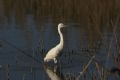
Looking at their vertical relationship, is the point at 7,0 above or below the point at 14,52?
above

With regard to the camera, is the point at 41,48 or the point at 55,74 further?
the point at 41,48

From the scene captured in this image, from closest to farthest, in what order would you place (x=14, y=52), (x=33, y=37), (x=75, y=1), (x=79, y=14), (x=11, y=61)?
(x=11, y=61)
(x=14, y=52)
(x=33, y=37)
(x=79, y=14)
(x=75, y=1)

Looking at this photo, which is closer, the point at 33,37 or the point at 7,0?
the point at 33,37

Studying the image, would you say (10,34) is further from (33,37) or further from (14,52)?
(14,52)

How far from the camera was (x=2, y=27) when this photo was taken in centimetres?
1340

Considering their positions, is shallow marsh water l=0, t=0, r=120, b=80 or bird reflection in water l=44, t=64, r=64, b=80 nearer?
bird reflection in water l=44, t=64, r=64, b=80

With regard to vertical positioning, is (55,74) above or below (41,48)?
below

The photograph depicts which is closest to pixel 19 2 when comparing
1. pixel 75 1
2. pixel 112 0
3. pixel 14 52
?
pixel 75 1

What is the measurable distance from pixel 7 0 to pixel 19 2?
560 mm

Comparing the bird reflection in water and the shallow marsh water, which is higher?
the shallow marsh water

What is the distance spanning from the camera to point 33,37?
1164 cm

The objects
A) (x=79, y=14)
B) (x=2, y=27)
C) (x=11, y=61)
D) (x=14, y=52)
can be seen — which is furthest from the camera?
(x=79, y=14)

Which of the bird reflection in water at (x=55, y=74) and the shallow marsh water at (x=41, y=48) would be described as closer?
the bird reflection in water at (x=55, y=74)

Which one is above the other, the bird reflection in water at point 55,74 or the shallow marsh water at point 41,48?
the shallow marsh water at point 41,48
